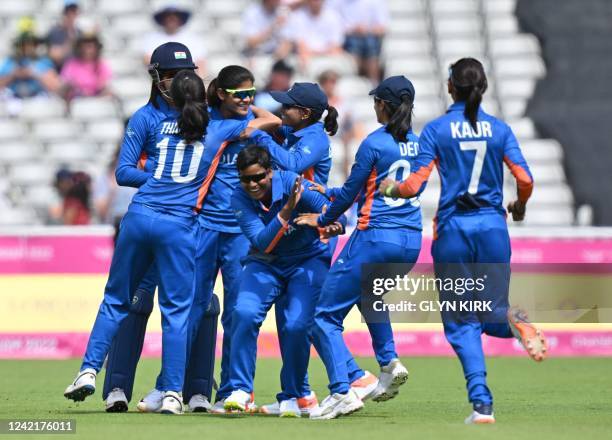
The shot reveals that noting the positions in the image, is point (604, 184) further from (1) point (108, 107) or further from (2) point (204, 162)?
(2) point (204, 162)

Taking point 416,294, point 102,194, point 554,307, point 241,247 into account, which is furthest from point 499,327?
point 102,194

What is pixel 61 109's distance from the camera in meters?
20.1

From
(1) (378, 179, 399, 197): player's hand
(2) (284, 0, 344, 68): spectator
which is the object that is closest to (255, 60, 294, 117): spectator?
(2) (284, 0, 344, 68): spectator

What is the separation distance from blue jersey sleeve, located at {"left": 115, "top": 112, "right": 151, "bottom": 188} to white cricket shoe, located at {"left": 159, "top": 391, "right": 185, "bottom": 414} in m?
1.44

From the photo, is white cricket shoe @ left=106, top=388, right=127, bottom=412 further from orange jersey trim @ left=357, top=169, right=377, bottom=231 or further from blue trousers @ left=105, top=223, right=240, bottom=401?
orange jersey trim @ left=357, top=169, right=377, bottom=231

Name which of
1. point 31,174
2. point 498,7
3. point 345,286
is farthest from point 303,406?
point 498,7

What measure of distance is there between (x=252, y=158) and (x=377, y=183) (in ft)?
2.91

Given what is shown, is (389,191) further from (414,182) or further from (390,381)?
(390,381)

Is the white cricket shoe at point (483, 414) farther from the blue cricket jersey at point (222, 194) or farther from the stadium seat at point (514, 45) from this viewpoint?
the stadium seat at point (514, 45)

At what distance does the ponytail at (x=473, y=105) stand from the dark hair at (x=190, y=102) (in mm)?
1846

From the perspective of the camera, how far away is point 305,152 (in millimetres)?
9578

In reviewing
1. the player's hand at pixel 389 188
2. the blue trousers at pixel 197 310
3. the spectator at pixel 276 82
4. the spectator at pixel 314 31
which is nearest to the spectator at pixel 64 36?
the spectator at pixel 314 31

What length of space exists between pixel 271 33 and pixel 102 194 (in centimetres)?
409

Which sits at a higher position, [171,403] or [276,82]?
[276,82]
